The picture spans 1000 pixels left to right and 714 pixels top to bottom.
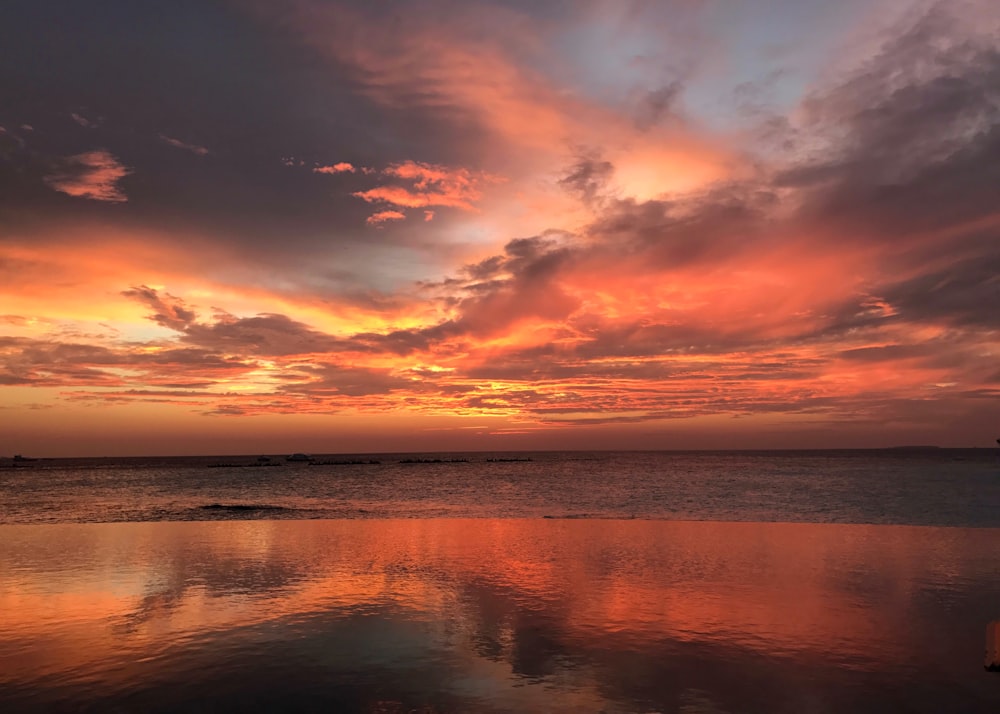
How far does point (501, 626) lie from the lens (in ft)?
49.4

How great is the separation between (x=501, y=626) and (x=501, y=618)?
0.64 m

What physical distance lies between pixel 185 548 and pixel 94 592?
28.3ft

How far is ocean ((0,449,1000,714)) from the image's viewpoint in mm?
11086

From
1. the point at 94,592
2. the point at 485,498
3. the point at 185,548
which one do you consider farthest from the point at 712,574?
the point at 485,498

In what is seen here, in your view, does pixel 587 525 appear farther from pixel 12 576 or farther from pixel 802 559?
pixel 12 576

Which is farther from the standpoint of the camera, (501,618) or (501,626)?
(501,618)

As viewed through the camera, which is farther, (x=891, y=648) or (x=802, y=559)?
(x=802, y=559)

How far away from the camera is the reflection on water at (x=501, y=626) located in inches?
435

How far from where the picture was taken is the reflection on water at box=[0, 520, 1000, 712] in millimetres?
11055

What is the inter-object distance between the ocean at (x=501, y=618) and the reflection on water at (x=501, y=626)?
0.07 meters

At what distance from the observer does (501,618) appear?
617 inches

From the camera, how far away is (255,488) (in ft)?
239

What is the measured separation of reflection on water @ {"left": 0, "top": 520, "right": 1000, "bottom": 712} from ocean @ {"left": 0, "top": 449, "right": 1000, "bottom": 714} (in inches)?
2.9

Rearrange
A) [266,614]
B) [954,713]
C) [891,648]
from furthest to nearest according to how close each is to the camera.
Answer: [266,614] < [891,648] < [954,713]
